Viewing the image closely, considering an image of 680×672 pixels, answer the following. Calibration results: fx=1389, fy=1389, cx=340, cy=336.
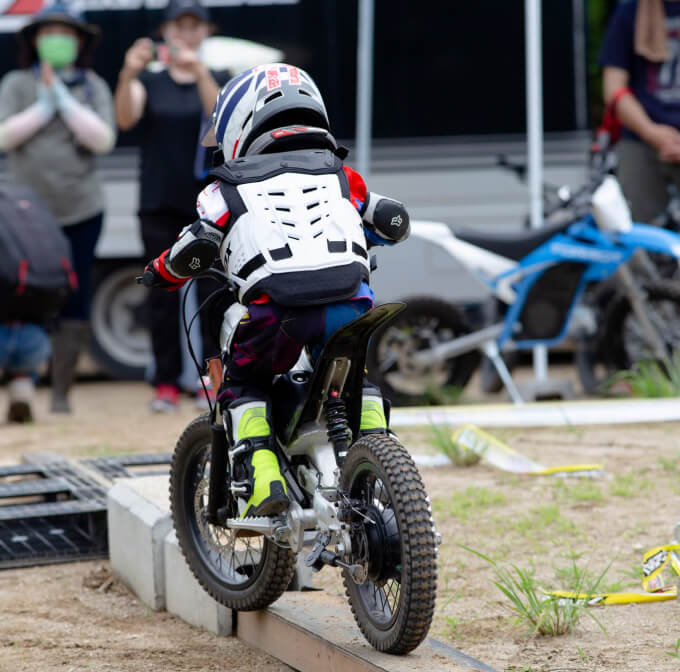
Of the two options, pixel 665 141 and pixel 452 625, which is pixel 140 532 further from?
pixel 665 141

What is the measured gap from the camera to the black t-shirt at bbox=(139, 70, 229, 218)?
24.8 ft

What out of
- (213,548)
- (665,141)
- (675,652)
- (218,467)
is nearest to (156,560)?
(213,548)

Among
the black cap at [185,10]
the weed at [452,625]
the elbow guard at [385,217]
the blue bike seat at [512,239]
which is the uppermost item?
the black cap at [185,10]

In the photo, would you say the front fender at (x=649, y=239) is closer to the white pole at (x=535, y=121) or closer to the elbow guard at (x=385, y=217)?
the white pole at (x=535, y=121)

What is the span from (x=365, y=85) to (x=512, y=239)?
225cm

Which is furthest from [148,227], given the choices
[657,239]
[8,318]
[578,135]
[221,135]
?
[221,135]

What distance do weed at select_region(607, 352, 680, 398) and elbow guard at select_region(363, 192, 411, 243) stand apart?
378 centimetres

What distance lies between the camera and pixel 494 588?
4.00 m

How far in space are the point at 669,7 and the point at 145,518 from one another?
4.84m

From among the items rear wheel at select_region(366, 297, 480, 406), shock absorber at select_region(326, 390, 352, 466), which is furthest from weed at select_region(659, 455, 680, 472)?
shock absorber at select_region(326, 390, 352, 466)

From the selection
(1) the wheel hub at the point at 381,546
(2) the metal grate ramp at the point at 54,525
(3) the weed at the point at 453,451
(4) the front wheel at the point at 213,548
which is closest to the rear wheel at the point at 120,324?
(3) the weed at the point at 453,451

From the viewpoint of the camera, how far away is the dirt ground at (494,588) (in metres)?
3.47

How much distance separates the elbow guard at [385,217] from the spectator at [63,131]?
174 inches

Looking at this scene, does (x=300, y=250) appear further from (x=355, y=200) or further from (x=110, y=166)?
(x=110, y=166)
